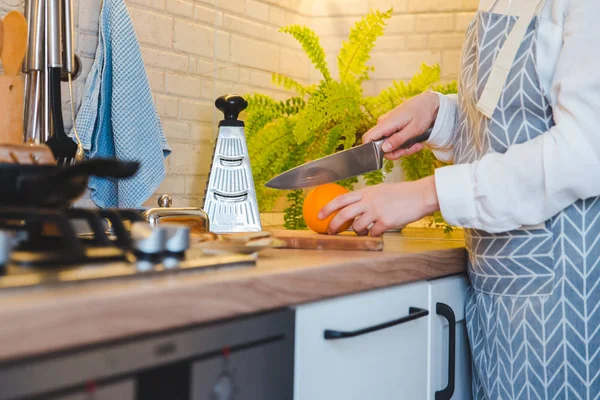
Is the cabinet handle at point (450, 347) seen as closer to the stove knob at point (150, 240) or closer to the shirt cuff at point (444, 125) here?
the shirt cuff at point (444, 125)

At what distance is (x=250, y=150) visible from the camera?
173cm

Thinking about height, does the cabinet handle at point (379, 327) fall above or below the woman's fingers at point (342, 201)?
below

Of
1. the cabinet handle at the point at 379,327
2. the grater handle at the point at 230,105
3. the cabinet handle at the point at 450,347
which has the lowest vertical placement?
the cabinet handle at the point at 450,347

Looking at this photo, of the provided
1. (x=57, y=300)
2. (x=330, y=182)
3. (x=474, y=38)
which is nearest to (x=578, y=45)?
(x=474, y=38)

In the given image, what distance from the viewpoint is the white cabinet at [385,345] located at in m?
0.89

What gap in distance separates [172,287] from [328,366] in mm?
330

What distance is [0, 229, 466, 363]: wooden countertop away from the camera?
54cm

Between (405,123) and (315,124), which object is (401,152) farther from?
(315,124)

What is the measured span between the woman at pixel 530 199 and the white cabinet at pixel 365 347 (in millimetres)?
122

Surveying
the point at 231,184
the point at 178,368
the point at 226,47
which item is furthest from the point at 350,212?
the point at 226,47

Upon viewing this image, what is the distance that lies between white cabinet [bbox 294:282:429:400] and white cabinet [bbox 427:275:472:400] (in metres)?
0.03

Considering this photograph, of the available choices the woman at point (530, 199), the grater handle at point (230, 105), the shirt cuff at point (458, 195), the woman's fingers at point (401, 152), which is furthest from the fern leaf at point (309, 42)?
the shirt cuff at point (458, 195)

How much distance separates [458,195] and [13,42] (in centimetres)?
83

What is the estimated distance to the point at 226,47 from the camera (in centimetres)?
191
